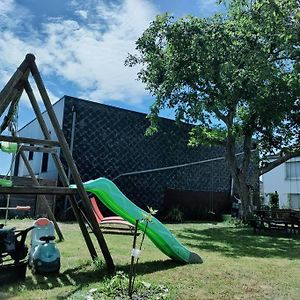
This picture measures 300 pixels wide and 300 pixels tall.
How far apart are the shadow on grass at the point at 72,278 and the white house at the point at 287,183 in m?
28.5

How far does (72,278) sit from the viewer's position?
18.1 ft

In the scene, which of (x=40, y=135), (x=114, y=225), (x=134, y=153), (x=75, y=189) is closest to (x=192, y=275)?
(x=75, y=189)

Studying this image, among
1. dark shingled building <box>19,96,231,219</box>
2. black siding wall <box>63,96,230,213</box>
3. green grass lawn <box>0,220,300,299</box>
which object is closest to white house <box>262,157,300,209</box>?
dark shingled building <box>19,96,231,219</box>

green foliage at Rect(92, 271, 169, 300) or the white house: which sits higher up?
the white house

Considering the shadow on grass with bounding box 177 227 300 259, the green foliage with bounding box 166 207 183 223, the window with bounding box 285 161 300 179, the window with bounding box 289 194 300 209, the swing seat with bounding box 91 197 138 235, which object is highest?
the window with bounding box 285 161 300 179

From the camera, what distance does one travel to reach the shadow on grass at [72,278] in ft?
16.1

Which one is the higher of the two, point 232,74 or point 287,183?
point 232,74

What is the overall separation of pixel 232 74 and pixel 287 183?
23.1 meters

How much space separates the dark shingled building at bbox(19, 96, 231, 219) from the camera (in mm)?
17391

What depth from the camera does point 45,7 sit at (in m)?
7.42

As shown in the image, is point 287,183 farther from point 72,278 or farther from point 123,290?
point 123,290

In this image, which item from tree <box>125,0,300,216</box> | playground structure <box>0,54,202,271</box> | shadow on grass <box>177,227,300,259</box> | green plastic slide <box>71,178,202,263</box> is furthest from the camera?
tree <box>125,0,300,216</box>

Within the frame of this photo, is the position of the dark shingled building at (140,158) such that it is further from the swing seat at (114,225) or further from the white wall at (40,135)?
the swing seat at (114,225)

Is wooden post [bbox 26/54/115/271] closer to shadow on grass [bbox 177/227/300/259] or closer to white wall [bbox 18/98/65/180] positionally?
shadow on grass [bbox 177/227/300/259]
